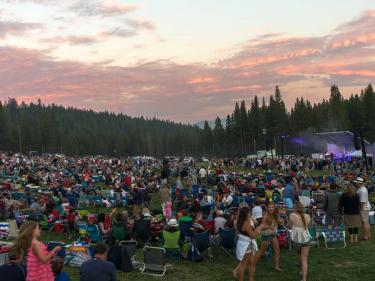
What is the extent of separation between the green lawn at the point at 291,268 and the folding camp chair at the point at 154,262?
0.18 metres

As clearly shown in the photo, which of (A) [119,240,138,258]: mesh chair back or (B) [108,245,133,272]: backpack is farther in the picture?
(A) [119,240,138,258]: mesh chair back

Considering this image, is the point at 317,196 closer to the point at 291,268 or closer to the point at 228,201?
the point at 228,201

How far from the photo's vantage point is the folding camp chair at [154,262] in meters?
9.34

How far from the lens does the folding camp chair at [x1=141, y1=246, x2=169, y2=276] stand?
9336mm

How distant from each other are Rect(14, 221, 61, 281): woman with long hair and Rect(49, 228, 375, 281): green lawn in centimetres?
403

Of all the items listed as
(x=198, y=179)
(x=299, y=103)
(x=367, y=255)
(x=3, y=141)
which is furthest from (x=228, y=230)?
(x=3, y=141)

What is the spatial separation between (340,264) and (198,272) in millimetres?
3148

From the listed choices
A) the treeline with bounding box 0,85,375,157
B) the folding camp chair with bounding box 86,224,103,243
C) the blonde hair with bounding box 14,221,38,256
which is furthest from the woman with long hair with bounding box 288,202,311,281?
the treeline with bounding box 0,85,375,157

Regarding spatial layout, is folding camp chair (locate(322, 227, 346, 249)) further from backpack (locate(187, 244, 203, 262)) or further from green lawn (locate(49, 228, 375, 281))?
backpack (locate(187, 244, 203, 262))

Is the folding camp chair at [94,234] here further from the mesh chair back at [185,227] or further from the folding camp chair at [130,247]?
the mesh chair back at [185,227]

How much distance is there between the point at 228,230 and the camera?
10133 mm

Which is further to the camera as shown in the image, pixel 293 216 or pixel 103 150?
pixel 103 150

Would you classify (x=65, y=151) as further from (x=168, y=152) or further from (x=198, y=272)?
(x=198, y=272)

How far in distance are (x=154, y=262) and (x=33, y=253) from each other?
15.2ft
